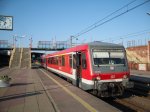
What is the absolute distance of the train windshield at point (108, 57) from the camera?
40.4 feet

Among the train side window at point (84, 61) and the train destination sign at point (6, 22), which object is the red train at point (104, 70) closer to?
the train side window at point (84, 61)

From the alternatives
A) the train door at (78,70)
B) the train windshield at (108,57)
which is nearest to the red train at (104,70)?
the train windshield at (108,57)

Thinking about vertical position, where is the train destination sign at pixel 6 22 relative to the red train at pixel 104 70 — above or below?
above

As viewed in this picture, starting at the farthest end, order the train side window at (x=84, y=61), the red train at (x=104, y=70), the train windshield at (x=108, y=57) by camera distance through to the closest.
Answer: the train side window at (x=84, y=61) → the train windshield at (x=108, y=57) → the red train at (x=104, y=70)

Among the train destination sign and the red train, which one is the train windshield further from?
the train destination sign

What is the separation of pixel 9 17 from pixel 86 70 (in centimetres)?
710

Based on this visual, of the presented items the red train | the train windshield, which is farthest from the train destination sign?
the train windshield

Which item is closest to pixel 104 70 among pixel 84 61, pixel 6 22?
pixel 84 61

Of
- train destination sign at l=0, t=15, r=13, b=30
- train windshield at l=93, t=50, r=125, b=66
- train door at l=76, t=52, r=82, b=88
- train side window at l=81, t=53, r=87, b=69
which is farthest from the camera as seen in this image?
train destination sign at l=0, t=15, r=13, b=30

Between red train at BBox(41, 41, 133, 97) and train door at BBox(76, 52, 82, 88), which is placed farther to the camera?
train door at BBox(76, 52, 82, 88)

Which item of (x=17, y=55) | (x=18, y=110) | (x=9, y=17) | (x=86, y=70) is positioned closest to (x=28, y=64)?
(x=17, y=55)

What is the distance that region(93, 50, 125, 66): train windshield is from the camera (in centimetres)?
1230

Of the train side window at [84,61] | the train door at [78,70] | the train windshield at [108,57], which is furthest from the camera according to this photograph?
the train door at [78,70]

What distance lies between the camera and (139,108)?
10.6m
